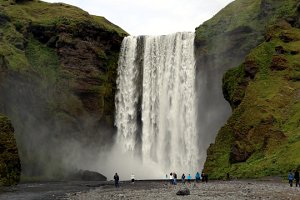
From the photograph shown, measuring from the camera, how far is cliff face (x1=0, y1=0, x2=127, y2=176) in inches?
3447

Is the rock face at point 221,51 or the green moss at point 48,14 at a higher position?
the green moss at point 48,14

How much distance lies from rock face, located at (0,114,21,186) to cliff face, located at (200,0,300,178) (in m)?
26.6

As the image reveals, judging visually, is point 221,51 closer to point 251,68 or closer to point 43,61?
point 251,68

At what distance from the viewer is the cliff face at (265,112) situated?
55.2m

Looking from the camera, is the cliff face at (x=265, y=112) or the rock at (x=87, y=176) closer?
the cliff face at (x=265, y=112)

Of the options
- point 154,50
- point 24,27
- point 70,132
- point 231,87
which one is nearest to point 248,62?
point 231,87

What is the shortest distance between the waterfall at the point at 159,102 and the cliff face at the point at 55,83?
3.33 m

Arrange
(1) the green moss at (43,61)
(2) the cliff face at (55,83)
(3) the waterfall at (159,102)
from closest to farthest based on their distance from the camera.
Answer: (2) the cliff face at (55,83)
(3) the waterfall at (159,102)
(1) the green moss at (43,61)

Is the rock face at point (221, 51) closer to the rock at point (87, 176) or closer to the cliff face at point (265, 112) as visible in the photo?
the cliff face at point (265, 112)

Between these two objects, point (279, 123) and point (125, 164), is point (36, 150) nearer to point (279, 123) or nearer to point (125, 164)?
point (125, 164)

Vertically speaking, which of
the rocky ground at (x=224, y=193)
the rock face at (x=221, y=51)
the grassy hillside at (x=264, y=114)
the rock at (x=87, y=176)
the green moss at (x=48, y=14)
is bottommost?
the rocky ground at (x=224, y=193)

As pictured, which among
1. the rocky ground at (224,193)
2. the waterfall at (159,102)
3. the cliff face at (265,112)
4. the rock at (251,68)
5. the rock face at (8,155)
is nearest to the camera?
the rocky ground at (224,193)

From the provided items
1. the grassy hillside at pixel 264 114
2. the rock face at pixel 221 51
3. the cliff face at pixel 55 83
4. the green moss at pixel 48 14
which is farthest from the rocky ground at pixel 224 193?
the green moss at pixel 48 14

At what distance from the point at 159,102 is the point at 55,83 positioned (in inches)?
867
